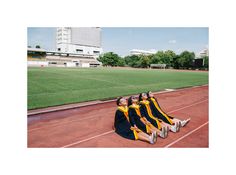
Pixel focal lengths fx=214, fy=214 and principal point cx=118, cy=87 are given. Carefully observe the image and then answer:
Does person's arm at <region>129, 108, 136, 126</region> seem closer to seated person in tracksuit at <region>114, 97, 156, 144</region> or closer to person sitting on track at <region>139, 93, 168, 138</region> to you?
seated person in tracksuit at <region>114, 97, 156, 144</region>

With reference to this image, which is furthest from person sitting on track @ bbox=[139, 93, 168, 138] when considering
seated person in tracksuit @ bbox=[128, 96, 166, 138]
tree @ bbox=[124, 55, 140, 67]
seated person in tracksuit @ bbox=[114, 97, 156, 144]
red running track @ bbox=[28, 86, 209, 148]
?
tree @ bbox=[124, 55, 140, 67]

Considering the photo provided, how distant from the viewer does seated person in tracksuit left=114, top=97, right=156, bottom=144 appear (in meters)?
5.96

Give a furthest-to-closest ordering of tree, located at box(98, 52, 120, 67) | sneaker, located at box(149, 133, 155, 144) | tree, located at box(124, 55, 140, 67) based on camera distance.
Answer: tree, located at box(124, 55, 140, 67) → tree, located at box(98, 52, 120, 67) → sneaker, located at box(149, 133, 155, 144)

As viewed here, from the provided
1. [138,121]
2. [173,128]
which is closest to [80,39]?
[138,121]

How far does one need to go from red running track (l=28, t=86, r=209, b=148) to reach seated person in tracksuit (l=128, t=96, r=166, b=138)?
14.6 inches

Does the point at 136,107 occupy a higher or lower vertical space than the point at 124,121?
higher

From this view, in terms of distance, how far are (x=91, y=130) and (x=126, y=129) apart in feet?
4.04

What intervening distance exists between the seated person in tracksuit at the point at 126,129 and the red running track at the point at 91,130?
14 cm

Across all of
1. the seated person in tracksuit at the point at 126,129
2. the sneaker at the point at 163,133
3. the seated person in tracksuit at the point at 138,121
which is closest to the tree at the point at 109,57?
the seated person in tracksuit at the point at 138,121
